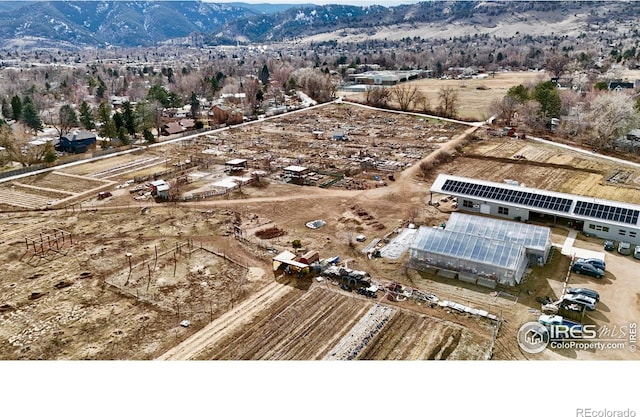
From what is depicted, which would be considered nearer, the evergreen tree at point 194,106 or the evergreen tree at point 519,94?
the evergreen tree at point 519,94

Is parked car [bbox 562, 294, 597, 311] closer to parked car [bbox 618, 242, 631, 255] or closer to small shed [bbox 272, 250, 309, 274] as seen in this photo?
parked car [bbox 618, 242, 631, 255]

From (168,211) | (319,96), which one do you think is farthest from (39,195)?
(319,96)

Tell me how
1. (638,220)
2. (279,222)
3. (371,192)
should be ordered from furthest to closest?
(371,192) → (279,222) → (638,220)

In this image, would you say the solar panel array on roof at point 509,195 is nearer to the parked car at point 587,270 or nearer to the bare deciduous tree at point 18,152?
the parked car at point 587,270

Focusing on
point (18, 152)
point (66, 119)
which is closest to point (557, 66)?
point (66, 119)

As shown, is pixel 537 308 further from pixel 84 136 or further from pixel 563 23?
pixel 563 23

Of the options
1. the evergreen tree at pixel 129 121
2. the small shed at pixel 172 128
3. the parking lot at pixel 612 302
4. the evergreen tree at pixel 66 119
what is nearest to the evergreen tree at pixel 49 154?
the evergreen tree at pixel 129 121

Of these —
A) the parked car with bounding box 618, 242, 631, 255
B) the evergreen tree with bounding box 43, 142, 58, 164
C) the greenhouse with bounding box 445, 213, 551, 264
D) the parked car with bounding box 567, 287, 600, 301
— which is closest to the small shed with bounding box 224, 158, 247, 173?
the evergreen tree with bounding box 43, 142, 58, 164

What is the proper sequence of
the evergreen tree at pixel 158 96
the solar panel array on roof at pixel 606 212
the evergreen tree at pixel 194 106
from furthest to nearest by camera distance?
→ the evergreen tree at pixel 194 106
the evergreen tree at pixel 158 96
the solar panel array on roof at pixel 606 212
